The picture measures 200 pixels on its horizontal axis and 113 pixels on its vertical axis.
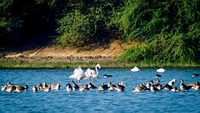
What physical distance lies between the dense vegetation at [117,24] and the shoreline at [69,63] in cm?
62

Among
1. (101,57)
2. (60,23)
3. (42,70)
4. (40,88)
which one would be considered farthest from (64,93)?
(60,23)

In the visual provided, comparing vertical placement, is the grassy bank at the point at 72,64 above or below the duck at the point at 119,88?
above

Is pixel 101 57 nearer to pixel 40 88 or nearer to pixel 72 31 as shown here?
pixel 72 31

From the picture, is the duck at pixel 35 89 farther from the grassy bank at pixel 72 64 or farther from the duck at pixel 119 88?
the grassy bank at pixel 72 64

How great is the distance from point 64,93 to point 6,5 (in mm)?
26135

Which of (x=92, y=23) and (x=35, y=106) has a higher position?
(x=92, y=23)

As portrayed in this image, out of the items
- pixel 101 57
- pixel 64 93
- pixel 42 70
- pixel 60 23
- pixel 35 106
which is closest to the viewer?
pixel 35 106

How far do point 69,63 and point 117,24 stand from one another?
600 cm

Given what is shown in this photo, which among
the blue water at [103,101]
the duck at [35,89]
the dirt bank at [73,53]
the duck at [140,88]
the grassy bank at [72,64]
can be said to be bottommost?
the blue water at [103,101]

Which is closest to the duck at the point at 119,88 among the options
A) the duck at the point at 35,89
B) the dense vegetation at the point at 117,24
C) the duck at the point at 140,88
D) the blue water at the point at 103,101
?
the blue water at the point at 103,101

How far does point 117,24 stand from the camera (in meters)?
62.2

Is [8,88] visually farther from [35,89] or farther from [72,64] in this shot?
[72,64]

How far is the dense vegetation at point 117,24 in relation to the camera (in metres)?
57.5

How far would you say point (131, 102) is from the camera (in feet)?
116
